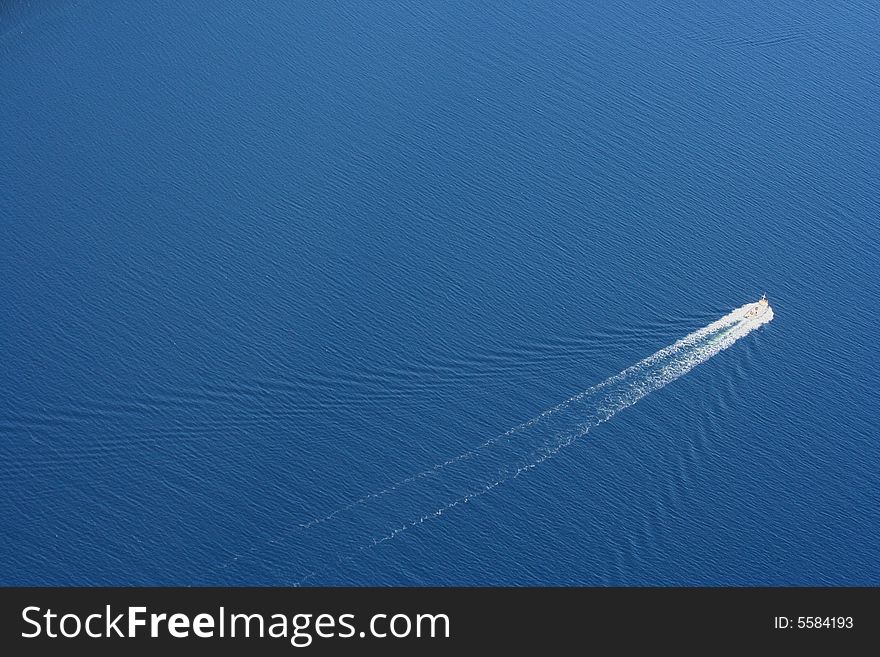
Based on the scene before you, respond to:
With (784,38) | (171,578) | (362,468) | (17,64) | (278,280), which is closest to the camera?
(171,578)

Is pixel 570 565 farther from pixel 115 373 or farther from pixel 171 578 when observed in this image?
pixel 115 373

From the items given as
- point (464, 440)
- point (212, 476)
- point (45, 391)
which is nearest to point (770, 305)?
point (464, 440)

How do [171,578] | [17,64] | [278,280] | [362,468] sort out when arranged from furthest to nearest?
[17,64], [278,280], [362,468], [171,578]

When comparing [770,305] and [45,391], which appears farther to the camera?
[770,305]

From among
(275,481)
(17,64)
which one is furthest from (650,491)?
(17,64)

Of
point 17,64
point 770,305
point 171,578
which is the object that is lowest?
point 171,578

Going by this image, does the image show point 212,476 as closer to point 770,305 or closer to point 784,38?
point 770,305

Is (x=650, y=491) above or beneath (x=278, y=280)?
beneath
